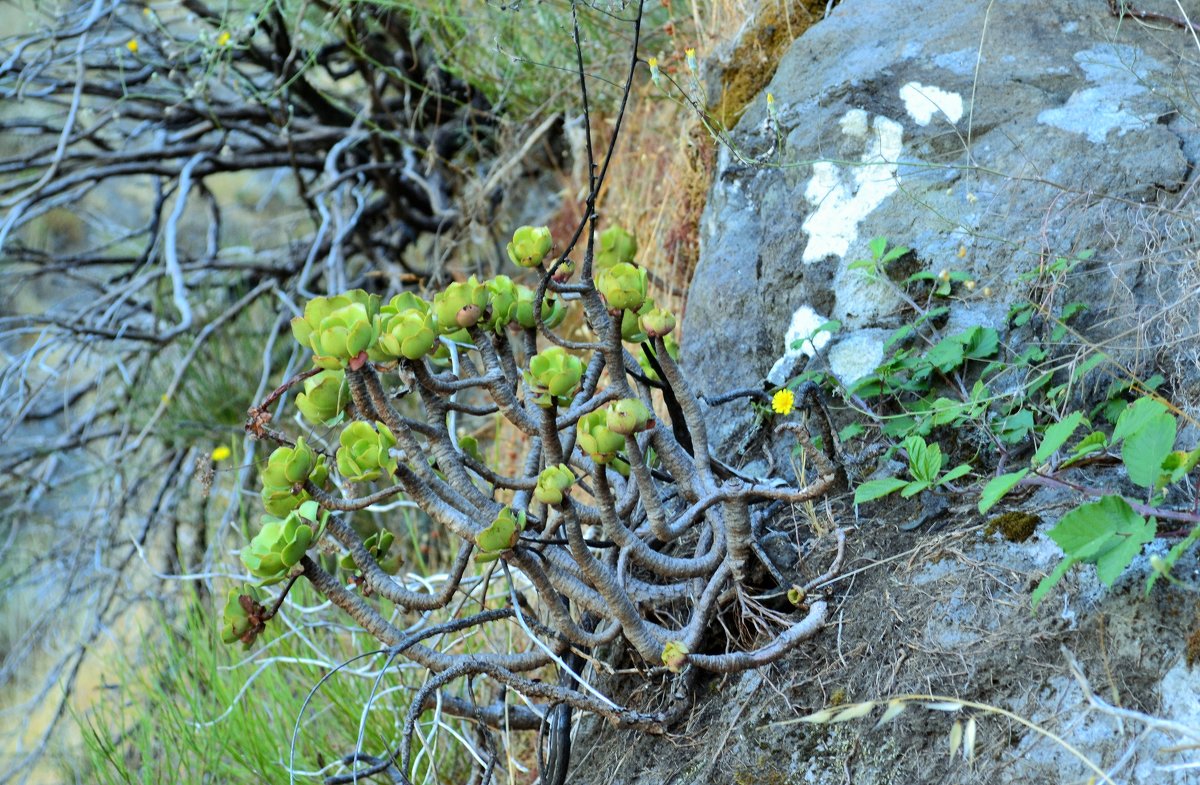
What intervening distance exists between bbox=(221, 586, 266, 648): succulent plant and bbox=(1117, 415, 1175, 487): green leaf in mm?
1078

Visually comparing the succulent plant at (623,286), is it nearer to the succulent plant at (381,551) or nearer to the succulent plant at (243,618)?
the succulent plant at (381,551)

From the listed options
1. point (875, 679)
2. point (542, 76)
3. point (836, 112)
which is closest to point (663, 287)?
point (836, 112)

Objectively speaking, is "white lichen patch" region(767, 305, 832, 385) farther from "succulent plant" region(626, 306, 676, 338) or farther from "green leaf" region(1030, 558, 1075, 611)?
"green leaf" region(1030, 558, 1075, 611)

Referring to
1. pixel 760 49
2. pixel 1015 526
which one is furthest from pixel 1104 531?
pixel 760 49

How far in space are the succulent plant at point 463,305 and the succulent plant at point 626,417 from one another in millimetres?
230

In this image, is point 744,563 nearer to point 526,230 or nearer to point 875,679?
point 875,679

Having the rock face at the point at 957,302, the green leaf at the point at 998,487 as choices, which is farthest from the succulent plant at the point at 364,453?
the green leaf at the point at 998,487

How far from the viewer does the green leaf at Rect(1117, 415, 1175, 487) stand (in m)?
1.13

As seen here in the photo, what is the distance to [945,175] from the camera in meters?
1.81

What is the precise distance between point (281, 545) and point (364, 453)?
→ 0.15 metres

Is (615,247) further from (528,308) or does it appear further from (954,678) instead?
(954,678)

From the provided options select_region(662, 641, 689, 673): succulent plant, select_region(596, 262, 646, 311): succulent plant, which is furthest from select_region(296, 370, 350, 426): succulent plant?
select_region(662, 641, 689, 673): succulent plant

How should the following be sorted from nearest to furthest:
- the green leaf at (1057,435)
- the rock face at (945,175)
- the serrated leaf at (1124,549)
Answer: the serrated leaf at (1124,549)
the green leaf at (1057,435)
the rock face at (945,175)

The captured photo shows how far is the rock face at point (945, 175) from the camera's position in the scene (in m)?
1.63
